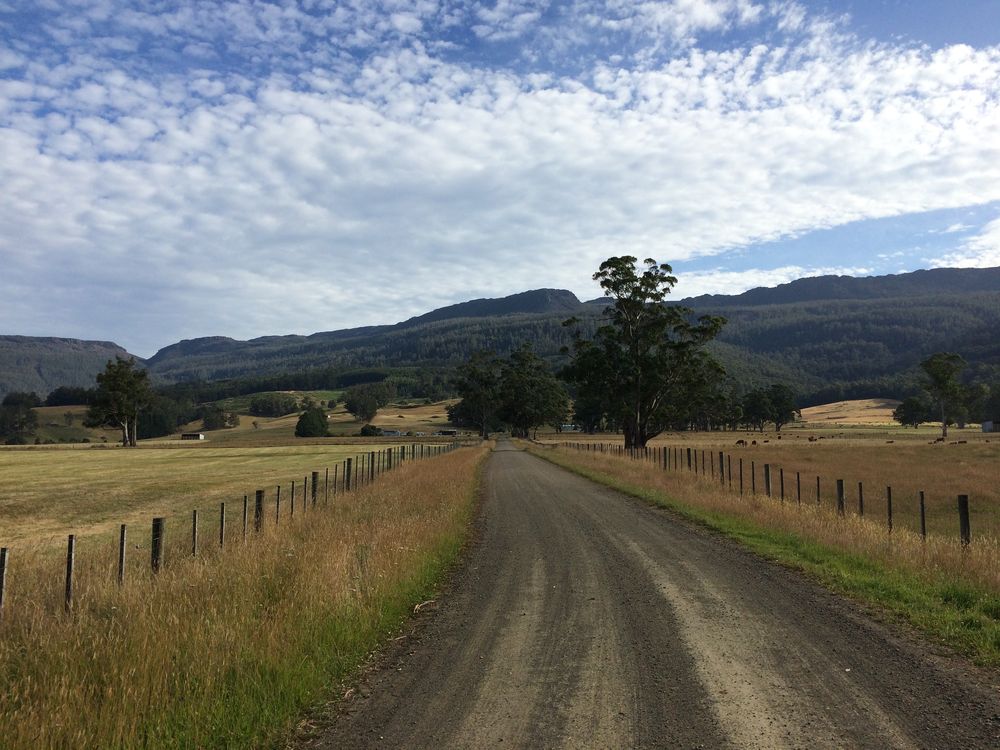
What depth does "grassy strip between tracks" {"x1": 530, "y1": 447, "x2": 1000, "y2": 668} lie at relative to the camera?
792 centimetres

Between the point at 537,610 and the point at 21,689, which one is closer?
the point at 21,689

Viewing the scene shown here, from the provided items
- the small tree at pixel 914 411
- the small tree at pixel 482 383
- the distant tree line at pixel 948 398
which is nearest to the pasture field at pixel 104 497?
the small tree at pixel 482 383

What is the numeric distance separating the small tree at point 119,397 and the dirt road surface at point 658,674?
111479 mm

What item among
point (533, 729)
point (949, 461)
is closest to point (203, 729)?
point (533, 729)

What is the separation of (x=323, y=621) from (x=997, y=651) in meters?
7.18

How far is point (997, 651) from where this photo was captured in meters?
6.89

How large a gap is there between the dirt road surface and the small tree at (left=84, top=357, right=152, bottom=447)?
111 metres

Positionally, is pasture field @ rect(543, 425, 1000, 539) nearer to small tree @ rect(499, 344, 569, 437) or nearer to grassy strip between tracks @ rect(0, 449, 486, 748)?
grassy strip between tracks @ rect(0, 449, 486, 748)

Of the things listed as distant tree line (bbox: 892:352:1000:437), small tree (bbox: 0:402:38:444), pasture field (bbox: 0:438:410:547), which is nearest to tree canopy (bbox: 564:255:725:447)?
pasture field (bbox: 0:438:410:547)

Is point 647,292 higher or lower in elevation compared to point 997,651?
higher

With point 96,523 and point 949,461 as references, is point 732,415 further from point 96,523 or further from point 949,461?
point 96,523

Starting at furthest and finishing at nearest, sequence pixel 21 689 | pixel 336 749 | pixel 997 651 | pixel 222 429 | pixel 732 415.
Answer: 1. pixel 222 429
2. pixel 732 415
3. pixel 997 651
4. pixel 21 689
5. pixel 336 749

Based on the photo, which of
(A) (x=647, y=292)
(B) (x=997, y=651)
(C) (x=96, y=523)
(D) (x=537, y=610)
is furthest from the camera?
(A) (x=647, y=292)

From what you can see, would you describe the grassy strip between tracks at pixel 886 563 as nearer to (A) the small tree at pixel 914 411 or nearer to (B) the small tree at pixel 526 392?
(B) the small tree at pixel 526 392
